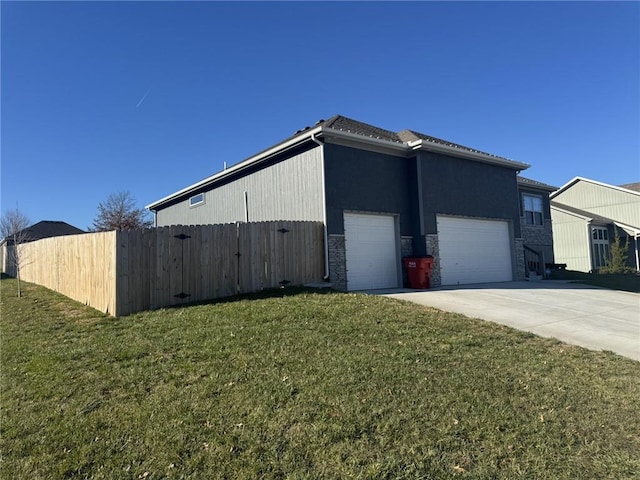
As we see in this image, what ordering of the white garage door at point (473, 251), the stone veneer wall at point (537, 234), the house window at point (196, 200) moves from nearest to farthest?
1. the white garage door at point (473, 251)
2. the house window at point (196, 200)
3. the stone veneer wall at point (537, 234)

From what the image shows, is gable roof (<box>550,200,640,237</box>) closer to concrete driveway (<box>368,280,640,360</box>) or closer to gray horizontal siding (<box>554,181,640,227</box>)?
gray horizontal siding (<box>554,181,640,227</box>)

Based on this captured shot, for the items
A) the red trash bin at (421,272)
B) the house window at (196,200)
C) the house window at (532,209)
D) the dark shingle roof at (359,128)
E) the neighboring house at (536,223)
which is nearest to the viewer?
the red trash bin at (421,272)

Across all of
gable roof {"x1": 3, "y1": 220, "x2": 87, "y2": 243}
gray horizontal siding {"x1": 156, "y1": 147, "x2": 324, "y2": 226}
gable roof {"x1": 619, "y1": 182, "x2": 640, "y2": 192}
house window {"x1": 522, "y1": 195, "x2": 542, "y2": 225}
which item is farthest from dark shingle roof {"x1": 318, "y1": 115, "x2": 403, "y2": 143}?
gable roof {"x1": 3, "y1": 220, "x2": 87, "y2": 243}

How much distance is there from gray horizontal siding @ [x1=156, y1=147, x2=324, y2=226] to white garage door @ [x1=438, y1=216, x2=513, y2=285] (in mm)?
4761

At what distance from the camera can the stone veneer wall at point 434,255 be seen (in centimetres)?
1279

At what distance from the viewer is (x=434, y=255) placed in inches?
511

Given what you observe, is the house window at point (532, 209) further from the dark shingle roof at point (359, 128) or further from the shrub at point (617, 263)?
the dark shingle roof at point (359, 128)

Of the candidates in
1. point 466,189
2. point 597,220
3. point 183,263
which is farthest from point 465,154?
point 597,220

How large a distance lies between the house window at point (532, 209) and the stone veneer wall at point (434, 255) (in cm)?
849

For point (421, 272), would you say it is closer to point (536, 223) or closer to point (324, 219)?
point (324, 219)

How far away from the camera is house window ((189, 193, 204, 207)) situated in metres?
17.7

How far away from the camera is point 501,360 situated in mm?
5309

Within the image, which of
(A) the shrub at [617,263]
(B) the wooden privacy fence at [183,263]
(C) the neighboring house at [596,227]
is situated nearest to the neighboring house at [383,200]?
(B) the wooden privacy fence at [183,263]

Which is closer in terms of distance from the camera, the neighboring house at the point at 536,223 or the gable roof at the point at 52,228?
the neighboring house at the point at 536,223
